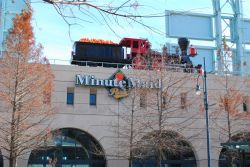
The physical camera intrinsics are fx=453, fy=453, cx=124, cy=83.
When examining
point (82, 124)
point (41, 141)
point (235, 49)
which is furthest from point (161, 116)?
point (235, 49)

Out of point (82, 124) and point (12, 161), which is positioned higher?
point (82, 124)

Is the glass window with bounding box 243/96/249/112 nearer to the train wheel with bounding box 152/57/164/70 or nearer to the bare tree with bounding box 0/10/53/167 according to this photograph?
the train wheel with bounding box 152/57/164/70

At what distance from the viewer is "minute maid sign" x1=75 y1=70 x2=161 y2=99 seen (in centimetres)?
3469

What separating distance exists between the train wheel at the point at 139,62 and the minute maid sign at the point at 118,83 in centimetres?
159

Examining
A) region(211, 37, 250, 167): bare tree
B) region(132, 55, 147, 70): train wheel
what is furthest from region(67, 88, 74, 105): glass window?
region(211, 37, 250, 167): bare tree

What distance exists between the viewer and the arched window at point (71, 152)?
3369 cm

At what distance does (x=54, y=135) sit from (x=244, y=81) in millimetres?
17329

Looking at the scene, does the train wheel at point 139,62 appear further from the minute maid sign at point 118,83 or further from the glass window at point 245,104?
the glass window at point 245,104

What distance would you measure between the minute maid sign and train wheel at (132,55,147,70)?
159cm

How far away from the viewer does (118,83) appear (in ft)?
116

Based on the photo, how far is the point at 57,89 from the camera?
111 ft

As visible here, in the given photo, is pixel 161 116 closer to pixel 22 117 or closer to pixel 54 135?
pixel 54 135

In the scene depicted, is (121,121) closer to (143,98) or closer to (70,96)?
(143,98)

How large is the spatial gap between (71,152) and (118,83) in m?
6.41
